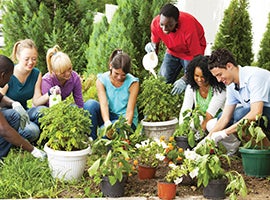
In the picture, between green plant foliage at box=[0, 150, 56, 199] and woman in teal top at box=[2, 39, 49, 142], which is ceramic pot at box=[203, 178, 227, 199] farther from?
woman in teal top at box=[2, 39, 49, 142]

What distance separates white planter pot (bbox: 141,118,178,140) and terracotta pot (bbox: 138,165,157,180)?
960 mm

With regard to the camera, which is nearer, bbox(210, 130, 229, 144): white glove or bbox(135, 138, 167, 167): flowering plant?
bbox(135, 138, 167, 167): flowering plant

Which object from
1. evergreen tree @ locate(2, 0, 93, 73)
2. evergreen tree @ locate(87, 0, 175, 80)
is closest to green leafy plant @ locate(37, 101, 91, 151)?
evergreen tree @ locate(87, 0, 175, 80)

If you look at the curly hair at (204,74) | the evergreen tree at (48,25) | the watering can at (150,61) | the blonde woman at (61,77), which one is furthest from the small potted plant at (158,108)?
the evergreen tree at (48,25)

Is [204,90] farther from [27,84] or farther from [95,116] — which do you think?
[27,84]

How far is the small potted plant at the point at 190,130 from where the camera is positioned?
449 centimetres

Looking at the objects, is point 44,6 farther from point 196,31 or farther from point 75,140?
point 75,140

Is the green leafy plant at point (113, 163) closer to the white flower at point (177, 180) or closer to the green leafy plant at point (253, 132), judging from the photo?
the white flower at point (177, 180)

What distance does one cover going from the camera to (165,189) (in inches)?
151

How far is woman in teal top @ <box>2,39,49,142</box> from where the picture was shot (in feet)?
16.3

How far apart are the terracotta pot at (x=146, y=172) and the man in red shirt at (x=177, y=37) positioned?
1.31m

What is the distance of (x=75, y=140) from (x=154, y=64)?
1.89 m

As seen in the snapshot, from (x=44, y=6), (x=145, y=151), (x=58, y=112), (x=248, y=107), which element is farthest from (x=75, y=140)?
(x=44, y=6)

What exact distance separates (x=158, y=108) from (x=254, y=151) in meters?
1.23
